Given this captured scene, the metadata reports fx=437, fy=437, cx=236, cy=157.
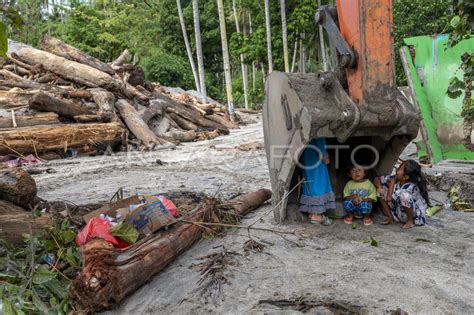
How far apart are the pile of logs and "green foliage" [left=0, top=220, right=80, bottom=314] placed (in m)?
5.92

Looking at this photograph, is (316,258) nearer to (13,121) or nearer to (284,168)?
(284,168)

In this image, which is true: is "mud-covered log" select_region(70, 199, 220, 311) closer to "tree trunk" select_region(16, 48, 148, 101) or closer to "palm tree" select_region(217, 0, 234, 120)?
"tree trunk" select_region(16, 48, 148, 101)

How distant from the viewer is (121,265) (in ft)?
8.52

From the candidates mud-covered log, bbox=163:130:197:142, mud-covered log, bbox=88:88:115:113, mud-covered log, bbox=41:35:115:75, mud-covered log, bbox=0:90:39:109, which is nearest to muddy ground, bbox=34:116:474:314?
mud-covered log, bbox=0:90:39:109

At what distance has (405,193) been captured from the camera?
154 inches

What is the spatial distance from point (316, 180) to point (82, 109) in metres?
8.14

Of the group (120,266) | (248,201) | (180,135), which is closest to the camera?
(120,266)

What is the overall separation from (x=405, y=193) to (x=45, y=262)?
3.00m

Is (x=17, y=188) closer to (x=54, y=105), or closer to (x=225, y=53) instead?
(x=54, y=105)

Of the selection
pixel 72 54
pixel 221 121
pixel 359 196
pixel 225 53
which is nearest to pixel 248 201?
pixel 359 196

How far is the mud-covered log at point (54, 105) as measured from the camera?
31.7 feet

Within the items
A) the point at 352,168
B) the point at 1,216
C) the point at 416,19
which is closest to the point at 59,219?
the point at 1,216

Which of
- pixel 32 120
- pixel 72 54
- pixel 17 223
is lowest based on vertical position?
pixel 17 223

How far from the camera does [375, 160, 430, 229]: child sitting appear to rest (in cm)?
392
